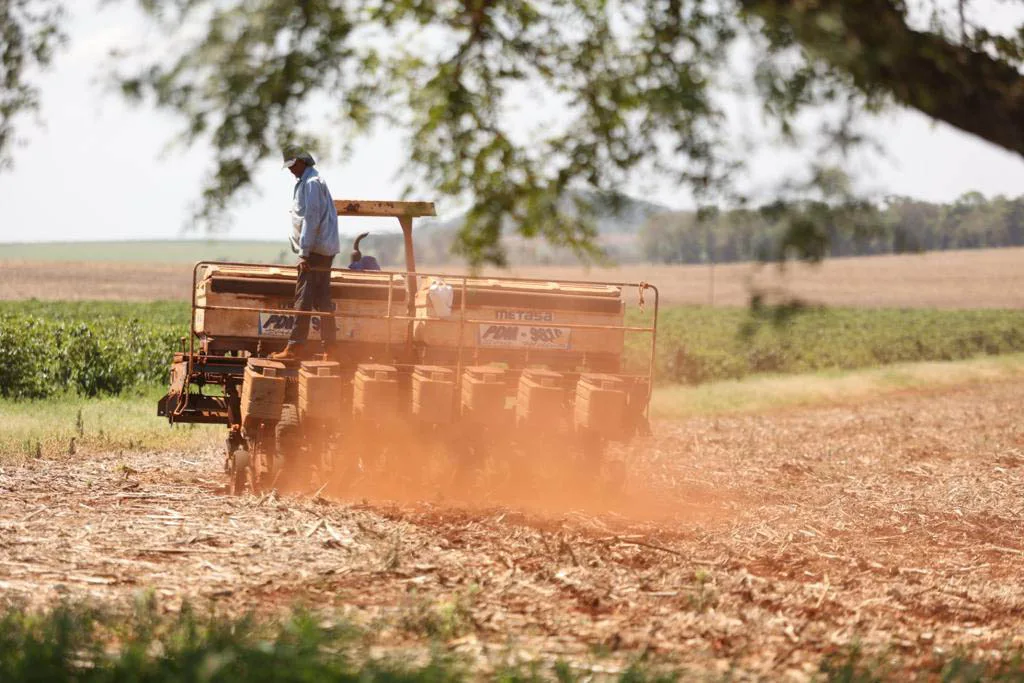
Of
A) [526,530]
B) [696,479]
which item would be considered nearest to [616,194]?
[526,530]

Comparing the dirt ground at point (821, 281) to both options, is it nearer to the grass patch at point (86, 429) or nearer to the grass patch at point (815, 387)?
the grass patch at point (815, 387)

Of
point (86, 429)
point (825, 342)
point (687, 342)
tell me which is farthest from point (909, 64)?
point (825, 342)

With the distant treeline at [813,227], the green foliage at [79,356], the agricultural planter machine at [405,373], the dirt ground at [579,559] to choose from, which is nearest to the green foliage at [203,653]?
the dirt ground at [579,559]

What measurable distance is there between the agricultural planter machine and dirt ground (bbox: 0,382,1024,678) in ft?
1.79

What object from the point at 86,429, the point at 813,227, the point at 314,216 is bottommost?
the point at 86,429

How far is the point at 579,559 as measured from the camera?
883 cm

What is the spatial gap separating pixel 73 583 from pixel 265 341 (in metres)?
5.15

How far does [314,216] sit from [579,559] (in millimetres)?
4507

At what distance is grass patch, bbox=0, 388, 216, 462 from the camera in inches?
565

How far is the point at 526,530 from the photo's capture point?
9742 mm

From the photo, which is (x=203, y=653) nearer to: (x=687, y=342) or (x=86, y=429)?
(x=86, y=429)

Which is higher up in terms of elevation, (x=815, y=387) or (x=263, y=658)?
(x=263, y=658)

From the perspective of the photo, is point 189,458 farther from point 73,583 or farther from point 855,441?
point 855,441

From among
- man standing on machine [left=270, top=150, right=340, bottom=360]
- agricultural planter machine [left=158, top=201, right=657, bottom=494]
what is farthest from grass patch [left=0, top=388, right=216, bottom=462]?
man standing on machine [left=270, top=150, right=340, bottom=360]
